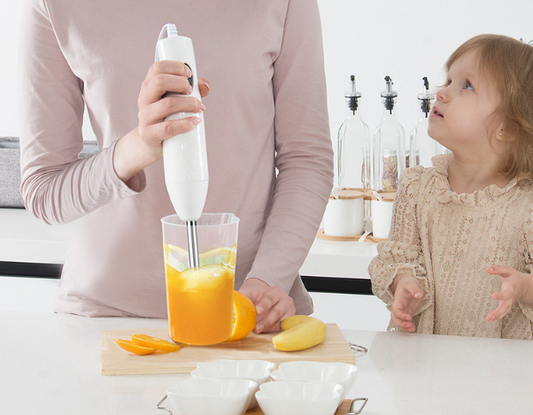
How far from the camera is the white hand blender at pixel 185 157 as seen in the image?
67cm

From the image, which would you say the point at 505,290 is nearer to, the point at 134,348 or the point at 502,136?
the point at 502,136

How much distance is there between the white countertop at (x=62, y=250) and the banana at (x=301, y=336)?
0.93m

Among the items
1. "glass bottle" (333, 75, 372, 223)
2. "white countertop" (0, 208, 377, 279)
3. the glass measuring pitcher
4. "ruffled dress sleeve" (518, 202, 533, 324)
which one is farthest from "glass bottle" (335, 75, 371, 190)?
the glass measuring pitcher

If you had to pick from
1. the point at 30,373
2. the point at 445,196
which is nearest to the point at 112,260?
the point at 30,373

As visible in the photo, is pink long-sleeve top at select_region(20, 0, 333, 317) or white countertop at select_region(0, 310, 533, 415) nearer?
white countertop at select_region(0, 310, 533, 415)

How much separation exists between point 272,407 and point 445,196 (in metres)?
0.76

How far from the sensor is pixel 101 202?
3.00 feet

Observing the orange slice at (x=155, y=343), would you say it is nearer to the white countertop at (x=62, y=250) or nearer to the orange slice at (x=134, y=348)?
the orange slice at (x=134, y=348)

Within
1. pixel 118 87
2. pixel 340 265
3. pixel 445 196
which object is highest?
pixel 118 87

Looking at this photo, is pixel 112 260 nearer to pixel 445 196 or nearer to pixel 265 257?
pixel 265 257

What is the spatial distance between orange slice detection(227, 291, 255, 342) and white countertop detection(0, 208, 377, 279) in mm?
932

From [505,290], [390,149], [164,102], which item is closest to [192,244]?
[164,102]

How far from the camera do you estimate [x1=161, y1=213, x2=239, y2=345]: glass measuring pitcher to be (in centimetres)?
73

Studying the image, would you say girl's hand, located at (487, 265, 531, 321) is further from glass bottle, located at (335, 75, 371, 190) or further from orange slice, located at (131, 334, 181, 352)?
glass bottle, located at (335, 75, 371, 190)
